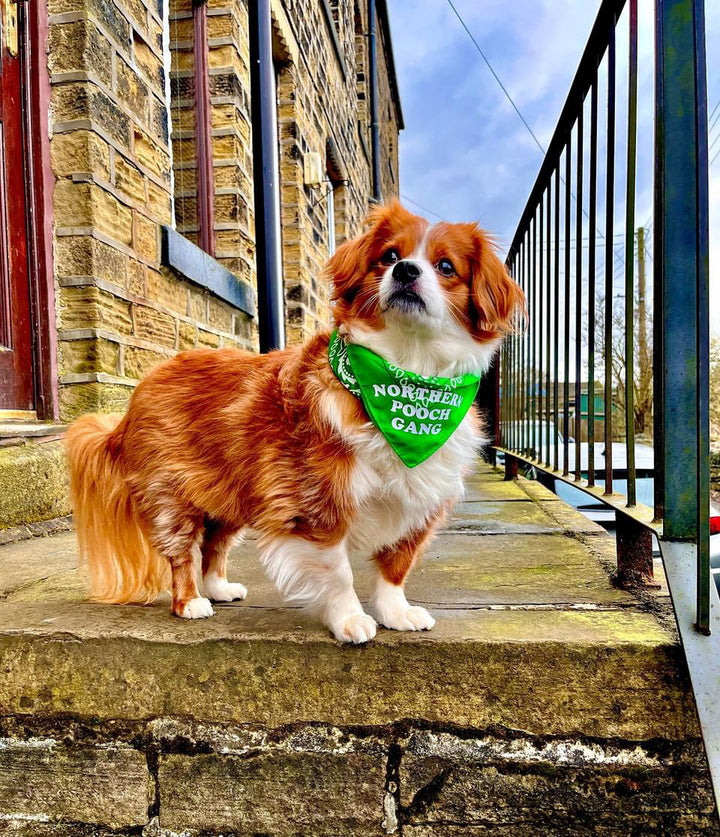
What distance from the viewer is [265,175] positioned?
143 inches

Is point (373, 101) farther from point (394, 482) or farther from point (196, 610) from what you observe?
point (196, 610)

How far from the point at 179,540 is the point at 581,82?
5.95 feet

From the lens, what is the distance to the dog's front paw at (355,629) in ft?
3.97

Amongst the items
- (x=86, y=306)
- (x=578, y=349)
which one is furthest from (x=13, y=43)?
(x=578, y=349)

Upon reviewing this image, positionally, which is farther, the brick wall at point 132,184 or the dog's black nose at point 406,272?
the brick wall at point 132,184

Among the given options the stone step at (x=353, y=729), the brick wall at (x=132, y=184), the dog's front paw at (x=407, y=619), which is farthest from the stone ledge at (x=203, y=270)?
the dog's front paw at (x=407, y=619)

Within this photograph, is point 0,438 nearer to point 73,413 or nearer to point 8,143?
point 73,413

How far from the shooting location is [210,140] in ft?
13.2

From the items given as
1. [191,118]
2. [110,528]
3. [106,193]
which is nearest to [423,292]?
[110,528]

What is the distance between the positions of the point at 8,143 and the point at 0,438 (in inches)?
43.2

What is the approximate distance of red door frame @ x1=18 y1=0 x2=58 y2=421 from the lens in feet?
7.79

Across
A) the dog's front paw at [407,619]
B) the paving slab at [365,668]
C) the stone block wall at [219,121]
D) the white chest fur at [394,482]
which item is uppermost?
the stone block wall at [219,121]

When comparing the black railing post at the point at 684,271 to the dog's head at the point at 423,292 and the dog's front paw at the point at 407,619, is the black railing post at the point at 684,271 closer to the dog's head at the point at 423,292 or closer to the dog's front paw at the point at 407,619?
the dog's head at the point at 423,292

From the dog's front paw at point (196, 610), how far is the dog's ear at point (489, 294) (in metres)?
0.87
